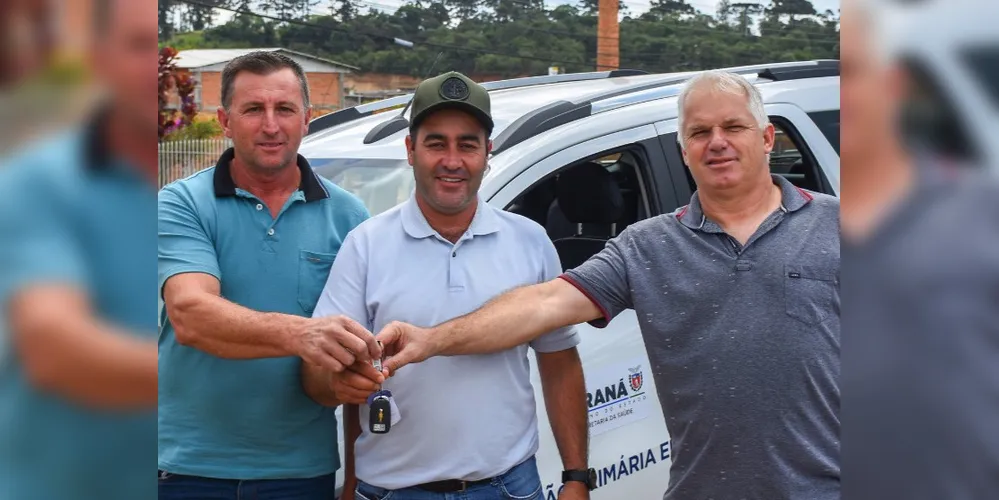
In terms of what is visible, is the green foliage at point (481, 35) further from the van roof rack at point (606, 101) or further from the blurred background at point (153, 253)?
the blurred background at point (153, 253)

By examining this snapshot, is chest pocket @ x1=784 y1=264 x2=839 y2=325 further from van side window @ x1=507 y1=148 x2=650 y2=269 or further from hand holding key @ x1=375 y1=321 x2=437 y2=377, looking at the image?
van side window @ x1=507 y1=148 x2=650 y2=269

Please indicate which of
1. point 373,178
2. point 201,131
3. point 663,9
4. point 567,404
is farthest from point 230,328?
point 663,9

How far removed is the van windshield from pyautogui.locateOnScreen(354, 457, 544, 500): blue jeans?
120cm

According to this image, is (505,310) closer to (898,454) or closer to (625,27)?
(898,454)

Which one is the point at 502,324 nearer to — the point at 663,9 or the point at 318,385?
the point at 318,385

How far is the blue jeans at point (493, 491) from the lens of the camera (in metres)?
2.39

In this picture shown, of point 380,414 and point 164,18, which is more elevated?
point 164,18

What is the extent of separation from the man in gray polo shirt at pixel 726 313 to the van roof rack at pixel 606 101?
625 mm

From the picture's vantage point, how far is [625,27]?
20.2 meters

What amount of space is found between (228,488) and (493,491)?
627 mm

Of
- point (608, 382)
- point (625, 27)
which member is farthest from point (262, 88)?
point (625, 27)

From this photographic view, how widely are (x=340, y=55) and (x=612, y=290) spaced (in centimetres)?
2066

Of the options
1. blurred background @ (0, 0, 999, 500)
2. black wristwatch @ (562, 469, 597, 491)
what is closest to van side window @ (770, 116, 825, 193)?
black wristwatch @ (562, 469, 597, 491)

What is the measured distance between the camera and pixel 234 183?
2.51 meters
